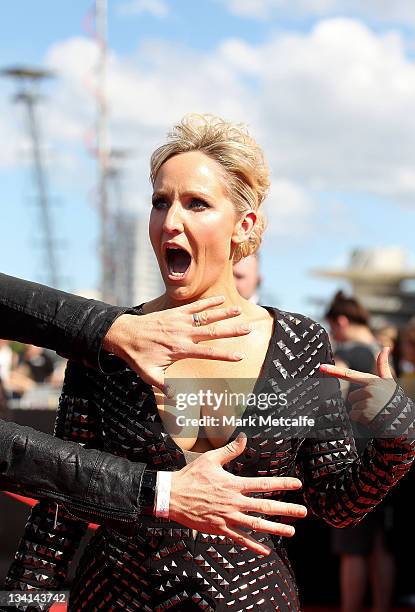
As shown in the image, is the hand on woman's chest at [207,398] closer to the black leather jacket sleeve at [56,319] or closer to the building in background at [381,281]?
the black leather jacket sleeve at [56,319]

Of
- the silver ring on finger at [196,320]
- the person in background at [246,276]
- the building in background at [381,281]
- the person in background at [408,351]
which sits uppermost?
the building in background at [381,281]

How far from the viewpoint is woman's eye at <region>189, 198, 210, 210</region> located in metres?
2.37

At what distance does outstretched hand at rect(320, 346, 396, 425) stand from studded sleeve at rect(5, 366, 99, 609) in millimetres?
613

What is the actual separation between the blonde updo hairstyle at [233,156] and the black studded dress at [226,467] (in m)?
0.30

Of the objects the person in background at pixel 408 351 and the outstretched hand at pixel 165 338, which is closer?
the outstretched hand at pixel 165 338

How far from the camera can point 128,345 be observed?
1.84m

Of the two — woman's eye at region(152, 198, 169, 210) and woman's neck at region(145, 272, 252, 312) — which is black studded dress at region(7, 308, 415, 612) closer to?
woman's neck at region(145, 272, 252, 312)

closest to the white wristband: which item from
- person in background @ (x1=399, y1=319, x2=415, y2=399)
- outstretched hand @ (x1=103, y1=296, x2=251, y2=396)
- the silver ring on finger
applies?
outstretched hand @ (x1=103, y1=296, x2=251, y2=396)

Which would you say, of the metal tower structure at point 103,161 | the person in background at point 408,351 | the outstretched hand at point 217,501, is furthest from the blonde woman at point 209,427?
the metal tower structure at point 103,161

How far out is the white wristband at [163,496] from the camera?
1809mm

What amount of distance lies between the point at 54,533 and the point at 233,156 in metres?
1.05

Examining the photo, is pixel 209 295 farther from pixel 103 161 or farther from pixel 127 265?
pixel 127 265

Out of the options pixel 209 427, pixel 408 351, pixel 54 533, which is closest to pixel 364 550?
pixel 408 351

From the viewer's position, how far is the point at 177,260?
2359 mm
